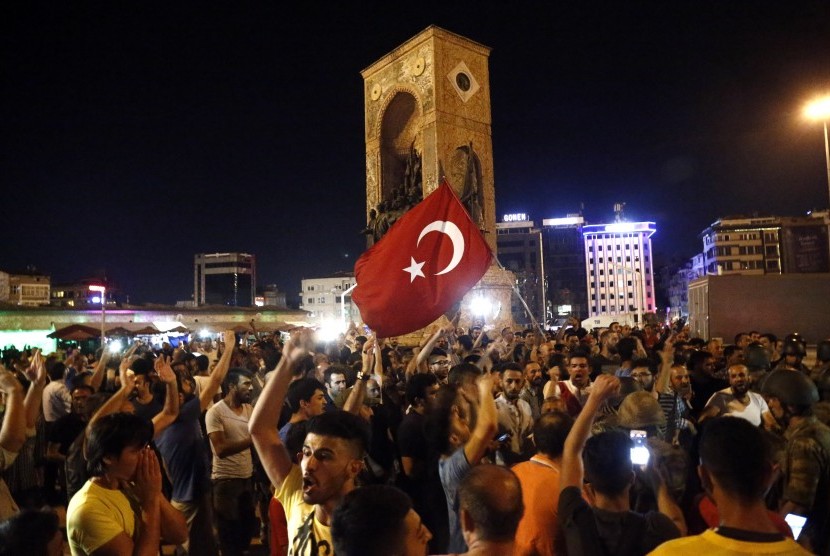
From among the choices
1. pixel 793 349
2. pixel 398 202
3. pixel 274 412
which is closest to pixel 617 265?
pixel 398 202

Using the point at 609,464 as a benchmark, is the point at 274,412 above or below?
above

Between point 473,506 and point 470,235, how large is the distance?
425 cm

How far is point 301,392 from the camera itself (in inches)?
167

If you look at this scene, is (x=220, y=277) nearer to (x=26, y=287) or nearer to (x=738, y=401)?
(x=26, y=287)

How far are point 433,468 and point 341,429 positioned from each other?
1.28m

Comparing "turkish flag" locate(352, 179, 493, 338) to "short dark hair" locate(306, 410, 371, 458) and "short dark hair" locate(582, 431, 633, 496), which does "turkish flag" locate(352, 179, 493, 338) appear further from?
"short dark hair" locate(582, 431, 633, 496)

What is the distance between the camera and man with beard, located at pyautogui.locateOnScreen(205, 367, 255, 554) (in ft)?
15.4

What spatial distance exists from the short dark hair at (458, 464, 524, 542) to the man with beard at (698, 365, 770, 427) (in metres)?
3.55

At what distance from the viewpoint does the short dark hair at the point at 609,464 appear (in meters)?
2.39

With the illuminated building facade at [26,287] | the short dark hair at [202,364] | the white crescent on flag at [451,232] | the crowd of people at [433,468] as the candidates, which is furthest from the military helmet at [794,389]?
the illuminated building facade at [26,287]

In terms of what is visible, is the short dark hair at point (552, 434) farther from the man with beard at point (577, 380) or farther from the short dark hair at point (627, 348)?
the short dark hair at point (627, 348)

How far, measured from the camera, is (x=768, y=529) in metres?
1.75

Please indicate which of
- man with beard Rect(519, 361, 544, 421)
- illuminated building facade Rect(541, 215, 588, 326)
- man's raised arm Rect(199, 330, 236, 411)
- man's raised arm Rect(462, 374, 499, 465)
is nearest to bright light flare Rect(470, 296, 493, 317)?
man with beard Rect(519, 361, 544, 421)

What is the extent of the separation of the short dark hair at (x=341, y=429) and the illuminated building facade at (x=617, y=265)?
102 meters
